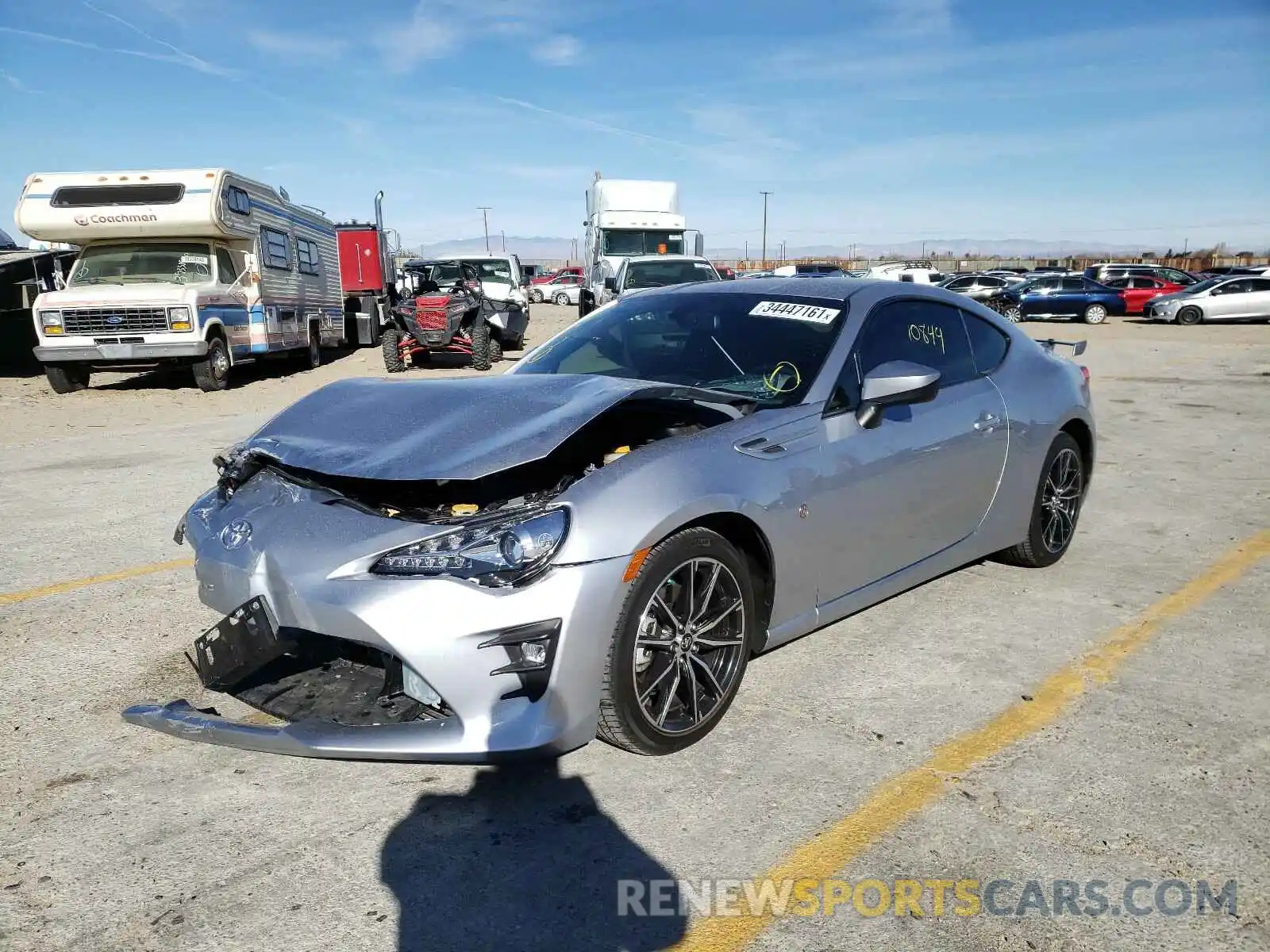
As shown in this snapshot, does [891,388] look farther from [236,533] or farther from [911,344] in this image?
[236,533]

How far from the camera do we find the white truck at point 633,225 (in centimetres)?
2212

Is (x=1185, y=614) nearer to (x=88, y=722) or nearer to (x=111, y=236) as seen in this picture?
(x=88, y=722)

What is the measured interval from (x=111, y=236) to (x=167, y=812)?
12.8m

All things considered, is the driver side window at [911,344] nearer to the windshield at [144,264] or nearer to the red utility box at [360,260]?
the windshield at [144,264]

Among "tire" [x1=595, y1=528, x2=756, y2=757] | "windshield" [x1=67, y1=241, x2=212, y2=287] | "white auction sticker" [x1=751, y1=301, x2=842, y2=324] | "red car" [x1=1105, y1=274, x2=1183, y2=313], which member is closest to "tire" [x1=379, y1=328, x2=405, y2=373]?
"windshield" [x1=67, y1=241, x2=212, y2=287]

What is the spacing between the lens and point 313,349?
17891mm

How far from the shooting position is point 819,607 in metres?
3.57

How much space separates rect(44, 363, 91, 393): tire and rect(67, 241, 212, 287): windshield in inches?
47.4

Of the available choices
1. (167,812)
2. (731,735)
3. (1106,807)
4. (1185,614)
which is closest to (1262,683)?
(1185,614)

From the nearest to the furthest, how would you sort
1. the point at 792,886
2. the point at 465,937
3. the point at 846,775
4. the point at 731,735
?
1. the point at 465,937
2. the point at 792,886
3. the point at 846,775
4. the point at 731,735

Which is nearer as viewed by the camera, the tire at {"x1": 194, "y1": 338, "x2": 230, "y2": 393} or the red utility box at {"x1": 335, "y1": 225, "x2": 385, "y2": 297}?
the tire at {"x1": 194, "y1": 338, "x2": 230, "y2": 393}

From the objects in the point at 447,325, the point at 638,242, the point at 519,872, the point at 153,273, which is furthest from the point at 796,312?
the point at 638,242
